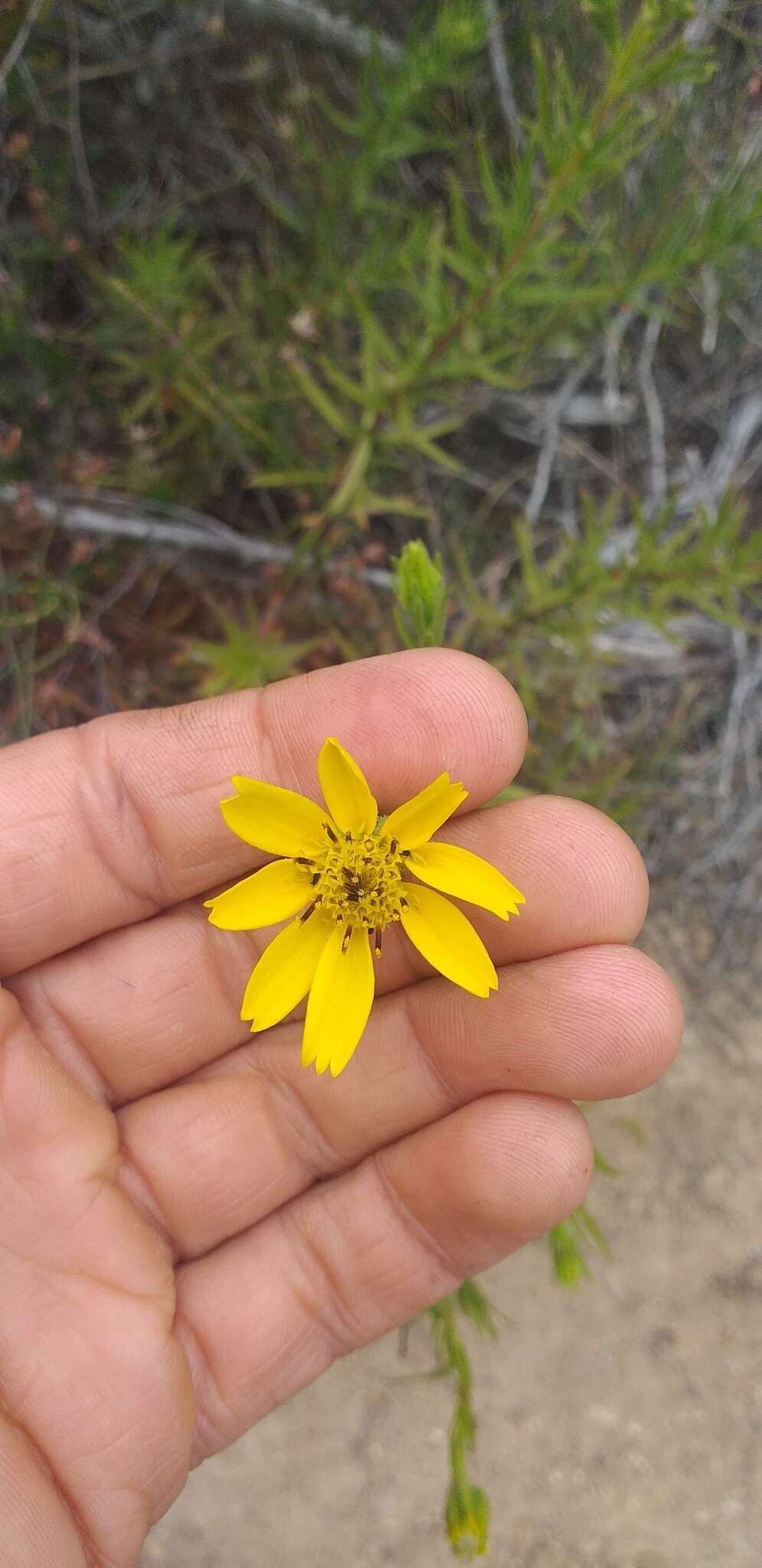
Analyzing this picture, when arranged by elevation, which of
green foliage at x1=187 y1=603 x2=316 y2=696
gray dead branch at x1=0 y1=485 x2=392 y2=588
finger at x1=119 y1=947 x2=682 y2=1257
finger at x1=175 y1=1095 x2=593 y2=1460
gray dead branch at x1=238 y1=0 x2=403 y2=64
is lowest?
finger at x1=175 y1=1095 x2=593 y2=1460

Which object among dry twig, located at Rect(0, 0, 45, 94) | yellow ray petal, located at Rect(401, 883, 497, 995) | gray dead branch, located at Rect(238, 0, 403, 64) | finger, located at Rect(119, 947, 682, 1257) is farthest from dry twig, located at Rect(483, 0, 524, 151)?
finger, located at Rect(119, 947, 682, 1257)

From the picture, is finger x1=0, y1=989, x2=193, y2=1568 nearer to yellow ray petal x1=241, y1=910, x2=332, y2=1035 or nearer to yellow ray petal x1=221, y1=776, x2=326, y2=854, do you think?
yellow ray petal x1=241, y1=910, x2=332, y2=1035

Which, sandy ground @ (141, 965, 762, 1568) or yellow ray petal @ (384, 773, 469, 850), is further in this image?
sandy ground @ (141, 965, 762, 1568)

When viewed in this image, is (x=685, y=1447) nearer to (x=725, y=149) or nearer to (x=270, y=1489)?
(x=270, y=1489)

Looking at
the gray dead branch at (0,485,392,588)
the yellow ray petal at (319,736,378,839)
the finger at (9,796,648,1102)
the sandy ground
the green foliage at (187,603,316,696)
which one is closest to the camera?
the yellow ray petal at (319,736,378,839)

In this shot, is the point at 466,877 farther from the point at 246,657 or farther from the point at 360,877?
the point at 246,657

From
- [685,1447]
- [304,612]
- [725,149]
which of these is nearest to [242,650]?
[304,612]

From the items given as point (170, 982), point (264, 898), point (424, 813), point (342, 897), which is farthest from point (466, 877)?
point (170, 982)
